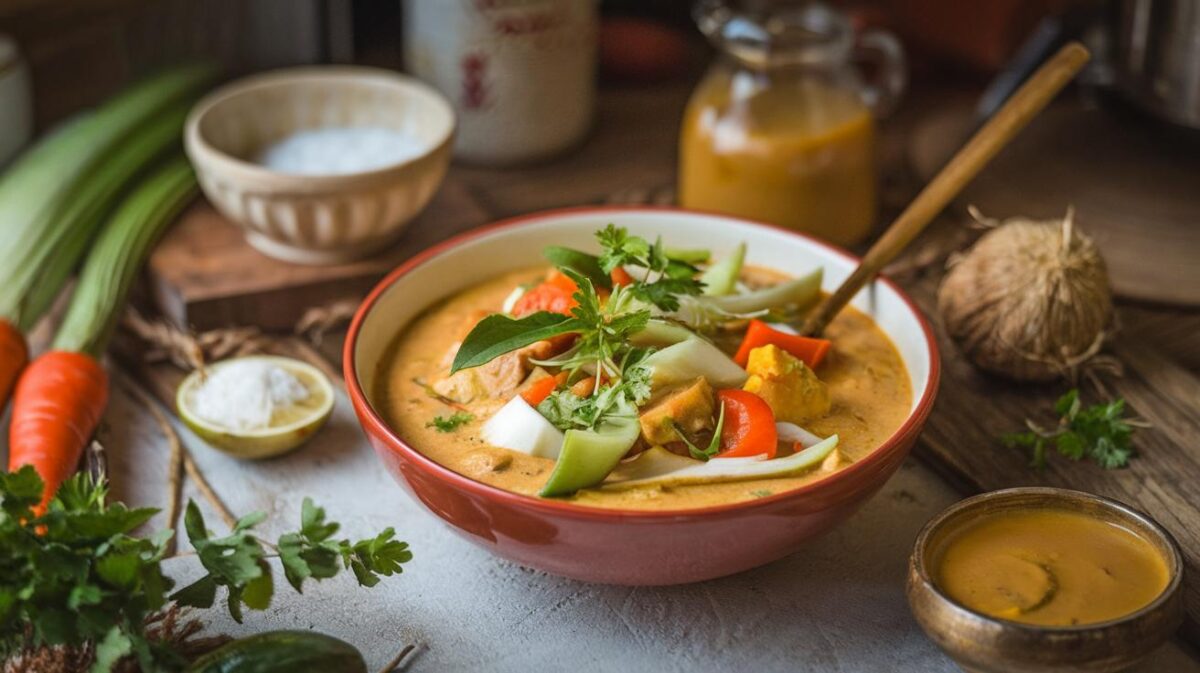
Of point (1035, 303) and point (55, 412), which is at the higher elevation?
point (1035, 303)

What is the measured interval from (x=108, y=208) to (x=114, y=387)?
0.57 meters

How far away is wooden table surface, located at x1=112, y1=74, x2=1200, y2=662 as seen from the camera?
7.49 feet

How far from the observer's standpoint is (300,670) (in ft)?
5.77

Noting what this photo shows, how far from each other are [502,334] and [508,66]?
1.45m

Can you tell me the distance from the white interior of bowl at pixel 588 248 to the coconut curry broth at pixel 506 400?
26mm

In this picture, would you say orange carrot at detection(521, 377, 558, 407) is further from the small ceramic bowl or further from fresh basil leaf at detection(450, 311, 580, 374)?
the small ceramic bowl

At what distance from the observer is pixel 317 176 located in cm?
273

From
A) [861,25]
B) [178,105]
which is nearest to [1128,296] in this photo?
[861,25]

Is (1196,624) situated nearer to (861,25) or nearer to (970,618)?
(970,618)

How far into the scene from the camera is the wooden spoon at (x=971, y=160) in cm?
239

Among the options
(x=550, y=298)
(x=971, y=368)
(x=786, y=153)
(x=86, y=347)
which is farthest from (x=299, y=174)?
(x=971, y=368)

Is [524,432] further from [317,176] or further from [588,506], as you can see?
[317,176]

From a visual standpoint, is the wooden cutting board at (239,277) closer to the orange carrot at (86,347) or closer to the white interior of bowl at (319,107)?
the orange carrot at (86,347)

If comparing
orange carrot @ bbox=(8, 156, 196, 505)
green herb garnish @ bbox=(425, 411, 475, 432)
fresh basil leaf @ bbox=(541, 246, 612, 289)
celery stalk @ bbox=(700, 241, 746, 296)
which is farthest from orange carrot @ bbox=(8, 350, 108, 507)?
celery stalk @ bbox=(700, 241, 746, 296)
